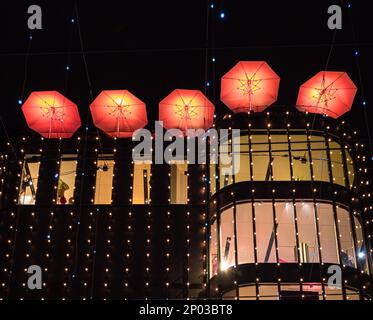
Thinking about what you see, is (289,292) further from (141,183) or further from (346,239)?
(141,183)

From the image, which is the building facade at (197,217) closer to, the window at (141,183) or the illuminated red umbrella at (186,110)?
the window at (141,183)

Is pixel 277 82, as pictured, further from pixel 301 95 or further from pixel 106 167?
pixel 106 167

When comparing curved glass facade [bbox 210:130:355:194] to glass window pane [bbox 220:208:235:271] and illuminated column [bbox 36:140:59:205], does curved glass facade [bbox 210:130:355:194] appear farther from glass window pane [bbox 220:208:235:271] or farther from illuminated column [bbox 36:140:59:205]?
illuminated column [bbox 36:140:59:205]

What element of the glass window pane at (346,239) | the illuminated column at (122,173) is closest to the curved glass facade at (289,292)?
the glass window pane at (346,239)

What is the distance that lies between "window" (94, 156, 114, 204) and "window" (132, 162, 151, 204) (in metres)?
0.49

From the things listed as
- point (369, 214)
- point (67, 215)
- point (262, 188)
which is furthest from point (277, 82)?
point (67, 215)

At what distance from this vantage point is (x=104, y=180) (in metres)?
12.1

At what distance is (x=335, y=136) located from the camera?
11461mm

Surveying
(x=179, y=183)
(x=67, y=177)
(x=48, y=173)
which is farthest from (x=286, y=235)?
(x=48, y=173)

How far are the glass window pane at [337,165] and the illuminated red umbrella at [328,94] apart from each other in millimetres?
726

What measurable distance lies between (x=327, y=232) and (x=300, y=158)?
4.95 ft

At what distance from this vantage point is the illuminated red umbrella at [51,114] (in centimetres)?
1064

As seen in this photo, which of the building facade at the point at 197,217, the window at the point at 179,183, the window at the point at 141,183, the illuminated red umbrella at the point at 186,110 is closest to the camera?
the building facade at the point at 197,217
